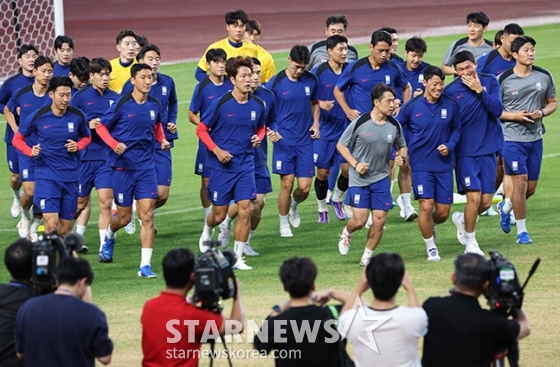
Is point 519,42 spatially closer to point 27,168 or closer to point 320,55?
point 320,55

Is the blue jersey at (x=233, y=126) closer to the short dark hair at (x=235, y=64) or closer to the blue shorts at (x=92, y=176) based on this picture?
the short dark hair at (x=235, y=64)

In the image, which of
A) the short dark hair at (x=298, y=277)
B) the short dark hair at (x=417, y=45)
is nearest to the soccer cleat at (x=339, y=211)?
the short dark hair at (x=417, y=45)

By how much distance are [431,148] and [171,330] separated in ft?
21.4

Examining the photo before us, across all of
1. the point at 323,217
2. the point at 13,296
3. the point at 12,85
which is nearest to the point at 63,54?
the point at 12,85

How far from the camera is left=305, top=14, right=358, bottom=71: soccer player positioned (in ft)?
56.5

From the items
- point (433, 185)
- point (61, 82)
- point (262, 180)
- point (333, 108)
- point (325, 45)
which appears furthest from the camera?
point (325, 45)

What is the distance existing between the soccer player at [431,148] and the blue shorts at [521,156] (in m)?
1.30

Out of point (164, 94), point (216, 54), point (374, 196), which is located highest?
point (216, 54)

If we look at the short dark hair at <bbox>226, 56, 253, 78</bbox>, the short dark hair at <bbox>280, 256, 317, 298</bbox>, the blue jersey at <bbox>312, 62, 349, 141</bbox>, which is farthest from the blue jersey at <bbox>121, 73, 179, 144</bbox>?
the short dark hair at <bbox>280, 256, 317, 298</bbox>

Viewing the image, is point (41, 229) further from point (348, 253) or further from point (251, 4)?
point (251, 4)

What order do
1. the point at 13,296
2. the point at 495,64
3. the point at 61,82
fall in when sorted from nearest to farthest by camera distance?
the point at 13,296, the point at 61,82, the point at 495,64

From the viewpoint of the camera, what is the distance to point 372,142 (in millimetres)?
13156

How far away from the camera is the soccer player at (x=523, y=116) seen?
567 inches

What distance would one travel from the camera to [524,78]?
14531 millimetres
